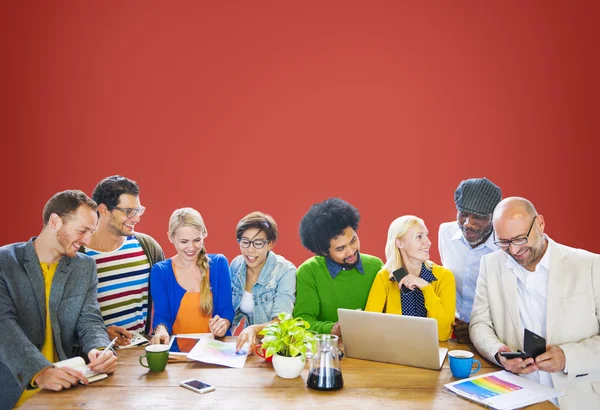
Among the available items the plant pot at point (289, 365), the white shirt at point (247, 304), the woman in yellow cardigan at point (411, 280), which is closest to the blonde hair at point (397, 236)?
the woman in yellow cardigan at point (411, 280)

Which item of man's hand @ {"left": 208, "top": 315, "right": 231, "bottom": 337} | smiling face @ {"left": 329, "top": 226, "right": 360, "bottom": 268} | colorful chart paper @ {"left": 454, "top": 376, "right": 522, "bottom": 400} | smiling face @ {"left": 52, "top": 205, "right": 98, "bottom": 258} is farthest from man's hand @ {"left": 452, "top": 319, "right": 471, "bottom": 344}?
smiling face @ {"left": 52, "top": 205, "right": 98, "bottom": 258}

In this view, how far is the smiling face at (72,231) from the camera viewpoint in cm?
263

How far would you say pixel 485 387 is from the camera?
80.6 inches

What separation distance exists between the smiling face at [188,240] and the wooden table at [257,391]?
2.69ft

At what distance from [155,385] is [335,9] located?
3.17 m

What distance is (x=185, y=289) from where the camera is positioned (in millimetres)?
3029

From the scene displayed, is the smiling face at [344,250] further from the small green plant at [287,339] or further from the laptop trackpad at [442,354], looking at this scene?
the small green plant at [287,339]

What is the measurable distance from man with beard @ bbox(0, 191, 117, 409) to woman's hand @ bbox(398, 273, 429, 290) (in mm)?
1469


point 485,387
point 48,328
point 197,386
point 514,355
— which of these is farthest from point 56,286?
point 514,355

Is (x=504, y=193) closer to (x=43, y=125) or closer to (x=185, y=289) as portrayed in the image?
(x=185, y=289)

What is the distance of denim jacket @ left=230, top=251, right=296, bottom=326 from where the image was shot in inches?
121

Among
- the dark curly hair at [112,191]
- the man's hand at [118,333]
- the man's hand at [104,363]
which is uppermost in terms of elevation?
the dark curly hair at [112,191]

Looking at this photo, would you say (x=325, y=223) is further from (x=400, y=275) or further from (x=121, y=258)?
(x=121, y=258)

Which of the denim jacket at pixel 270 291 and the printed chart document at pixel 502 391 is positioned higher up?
the denim jacket at pixel 270 291
